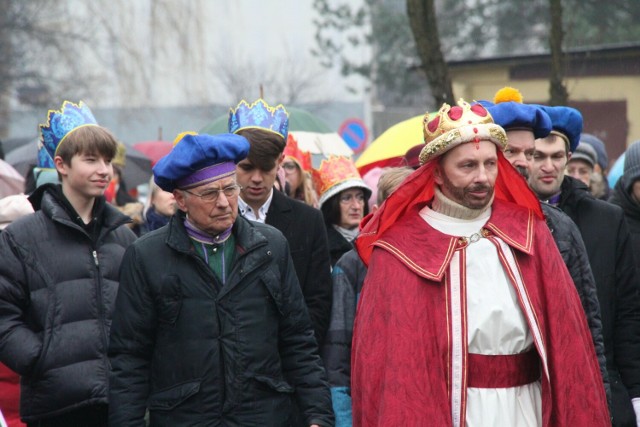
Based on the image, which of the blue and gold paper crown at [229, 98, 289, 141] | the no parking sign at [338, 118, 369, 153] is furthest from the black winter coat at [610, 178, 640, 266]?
the no parking sign at [338, 118, 369, 153]

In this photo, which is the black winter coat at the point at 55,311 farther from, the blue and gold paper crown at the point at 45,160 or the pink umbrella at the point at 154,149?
the pink umbrella at the point at 154,149

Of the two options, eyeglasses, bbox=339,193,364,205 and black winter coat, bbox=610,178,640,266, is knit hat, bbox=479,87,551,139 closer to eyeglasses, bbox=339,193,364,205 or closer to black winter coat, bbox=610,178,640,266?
black winter coat, bbox=610,178,640,266

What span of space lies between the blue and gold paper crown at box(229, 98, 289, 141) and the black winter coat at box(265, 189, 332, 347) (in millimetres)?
537

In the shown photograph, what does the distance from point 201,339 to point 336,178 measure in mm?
3060

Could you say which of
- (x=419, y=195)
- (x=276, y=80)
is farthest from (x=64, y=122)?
(x=276, y=80)

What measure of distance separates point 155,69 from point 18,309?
3376cm

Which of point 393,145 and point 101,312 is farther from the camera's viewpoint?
point 393,145

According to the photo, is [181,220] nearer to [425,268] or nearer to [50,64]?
[425,268]

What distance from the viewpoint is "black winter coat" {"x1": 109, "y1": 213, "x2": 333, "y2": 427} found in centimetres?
499

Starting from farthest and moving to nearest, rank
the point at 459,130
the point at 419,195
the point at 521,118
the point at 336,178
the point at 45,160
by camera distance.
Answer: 1. the point at 45,160
2. the point at 336,178
3. the point at 521,118
4. the point at 419,195
5. the point at 459,130

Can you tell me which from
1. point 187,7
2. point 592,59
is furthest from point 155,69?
point 592,59

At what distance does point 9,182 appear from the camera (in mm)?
9102

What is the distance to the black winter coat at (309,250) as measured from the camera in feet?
20.2

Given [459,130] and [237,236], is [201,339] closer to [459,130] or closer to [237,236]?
[237,236]
